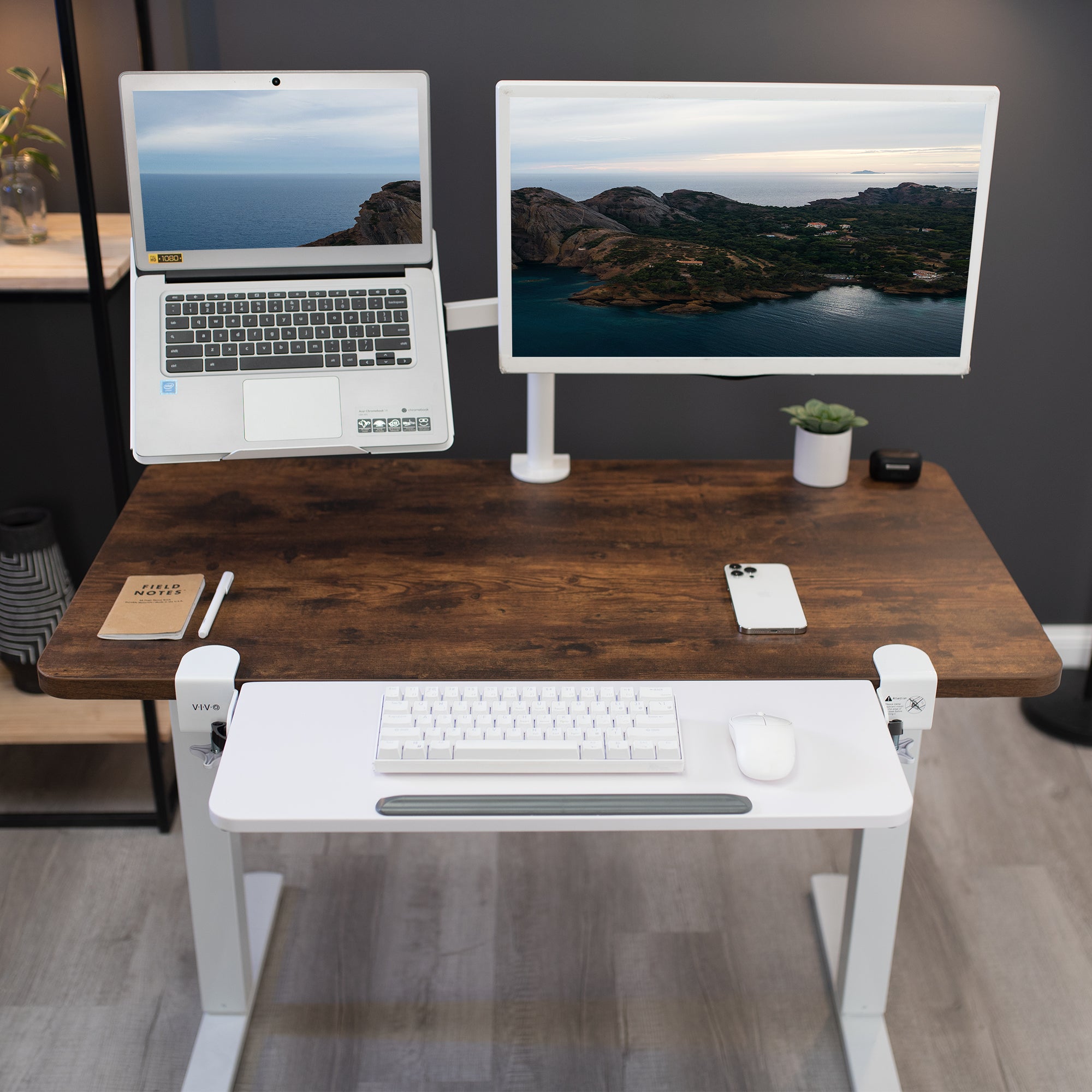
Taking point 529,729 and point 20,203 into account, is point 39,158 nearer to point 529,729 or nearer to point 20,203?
point 20,203

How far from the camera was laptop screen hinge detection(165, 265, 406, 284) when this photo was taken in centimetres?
158

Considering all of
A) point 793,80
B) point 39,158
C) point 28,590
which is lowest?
point 28,590

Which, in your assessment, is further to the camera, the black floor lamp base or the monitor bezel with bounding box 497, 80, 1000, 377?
the black floor lamp base

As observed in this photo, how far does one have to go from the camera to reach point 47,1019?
5.87ft

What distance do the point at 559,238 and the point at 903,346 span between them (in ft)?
1.67

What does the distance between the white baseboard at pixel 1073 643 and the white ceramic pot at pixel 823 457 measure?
1059 mm

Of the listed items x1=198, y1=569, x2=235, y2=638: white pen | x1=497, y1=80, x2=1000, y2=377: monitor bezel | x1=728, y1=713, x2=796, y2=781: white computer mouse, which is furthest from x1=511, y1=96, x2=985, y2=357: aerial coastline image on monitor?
x1=728, y1=713, x2=796, y2=781: white computer mouse

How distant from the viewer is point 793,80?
197 centimetres

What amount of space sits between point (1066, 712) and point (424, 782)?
183cm

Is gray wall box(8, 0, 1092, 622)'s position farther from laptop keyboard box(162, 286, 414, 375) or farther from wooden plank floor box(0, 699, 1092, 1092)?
wooden plank floor box(0, 699, 1092, 1092)

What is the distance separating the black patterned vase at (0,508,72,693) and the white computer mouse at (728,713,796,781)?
144 cm

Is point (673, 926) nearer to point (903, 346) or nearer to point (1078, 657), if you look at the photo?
point (903, 346)

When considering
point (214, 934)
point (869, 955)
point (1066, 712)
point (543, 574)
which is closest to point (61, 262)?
point (543, 574)

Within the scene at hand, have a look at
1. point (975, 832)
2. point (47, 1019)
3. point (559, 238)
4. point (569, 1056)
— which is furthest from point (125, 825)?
point (975, 832)
